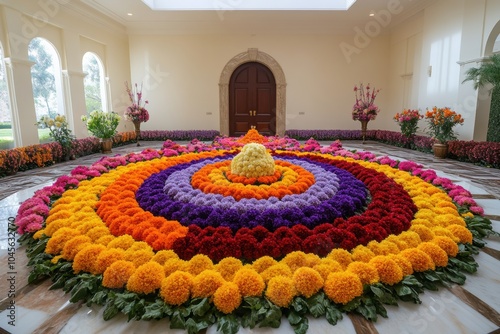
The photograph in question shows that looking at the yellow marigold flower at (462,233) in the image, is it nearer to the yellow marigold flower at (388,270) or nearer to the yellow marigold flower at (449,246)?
the yellow marigold flower at (449,246)

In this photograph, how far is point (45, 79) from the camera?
8281 mm

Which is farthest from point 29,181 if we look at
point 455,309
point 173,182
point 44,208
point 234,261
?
point 455,309

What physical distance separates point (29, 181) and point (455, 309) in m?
6.08

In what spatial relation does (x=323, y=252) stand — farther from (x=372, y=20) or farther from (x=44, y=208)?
(x=372, y=20)

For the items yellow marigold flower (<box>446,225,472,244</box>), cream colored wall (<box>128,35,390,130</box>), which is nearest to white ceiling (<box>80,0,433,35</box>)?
cream colored wall (<box>128,35,390,130</box>)

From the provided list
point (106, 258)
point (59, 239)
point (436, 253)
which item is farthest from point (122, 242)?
point (436, 253)

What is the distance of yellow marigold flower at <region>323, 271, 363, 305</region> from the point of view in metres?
1.80

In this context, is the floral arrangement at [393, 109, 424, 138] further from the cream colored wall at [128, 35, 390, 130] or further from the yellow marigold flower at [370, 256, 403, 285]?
the yellow marigold flower at [370, 256, 403, 285]

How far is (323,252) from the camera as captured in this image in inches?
90.5

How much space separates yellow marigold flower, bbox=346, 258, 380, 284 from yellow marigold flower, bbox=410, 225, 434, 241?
84cm

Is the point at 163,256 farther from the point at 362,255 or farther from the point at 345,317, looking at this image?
the point at 362,255

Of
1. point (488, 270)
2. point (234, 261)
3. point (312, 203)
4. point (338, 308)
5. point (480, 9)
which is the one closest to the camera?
point (338, 308)

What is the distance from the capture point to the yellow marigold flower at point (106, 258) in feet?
6.75

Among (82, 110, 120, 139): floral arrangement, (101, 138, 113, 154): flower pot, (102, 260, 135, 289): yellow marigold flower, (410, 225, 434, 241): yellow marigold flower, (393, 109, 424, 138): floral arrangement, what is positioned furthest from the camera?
(393, 109, 424, 138): floral arrangement
